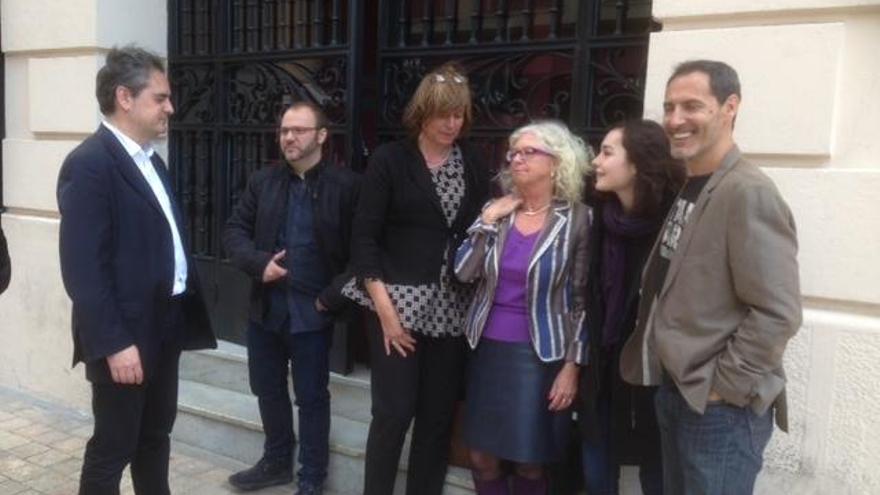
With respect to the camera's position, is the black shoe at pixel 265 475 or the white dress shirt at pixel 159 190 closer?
the white dress shirt at pixel 159 190

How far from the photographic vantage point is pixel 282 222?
366 centimetres

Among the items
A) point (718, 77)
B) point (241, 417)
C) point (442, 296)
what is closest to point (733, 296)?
point (718, 77)

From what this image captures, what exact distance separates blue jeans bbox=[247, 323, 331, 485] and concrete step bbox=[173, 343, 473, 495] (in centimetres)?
17

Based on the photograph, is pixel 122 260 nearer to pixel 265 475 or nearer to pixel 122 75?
pixel 122 75

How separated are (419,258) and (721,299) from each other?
131 centimetres

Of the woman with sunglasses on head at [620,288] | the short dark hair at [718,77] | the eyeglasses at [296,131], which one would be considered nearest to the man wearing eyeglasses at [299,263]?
the eyeglasses at [296,131]

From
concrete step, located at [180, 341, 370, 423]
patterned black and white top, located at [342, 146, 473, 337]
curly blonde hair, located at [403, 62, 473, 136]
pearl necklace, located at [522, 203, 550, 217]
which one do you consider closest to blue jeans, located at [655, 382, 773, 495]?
pearl necklace, located at [522, 203, 550, 217]

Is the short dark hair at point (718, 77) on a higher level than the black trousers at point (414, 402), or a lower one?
higher

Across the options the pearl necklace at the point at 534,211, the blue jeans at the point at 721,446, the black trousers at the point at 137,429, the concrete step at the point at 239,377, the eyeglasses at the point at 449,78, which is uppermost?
the eyeglasses at the point at 449,78

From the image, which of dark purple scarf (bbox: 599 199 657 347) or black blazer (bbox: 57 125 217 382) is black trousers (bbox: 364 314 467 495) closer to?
dark purple scarf (bbox: 599 199 657 347)

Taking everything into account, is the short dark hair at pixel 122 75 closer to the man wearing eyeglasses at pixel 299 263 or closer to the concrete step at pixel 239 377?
the man wearing eyeglasses at pixel 299 263

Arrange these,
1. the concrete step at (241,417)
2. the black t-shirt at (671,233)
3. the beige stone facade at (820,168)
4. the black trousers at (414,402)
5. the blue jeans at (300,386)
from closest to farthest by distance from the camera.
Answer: the black t-shirt at (671,233) → the beige stone facade at (820,168) → the black trousers at (414,402) → the blue jeans at (300,386) → the concrete step at (241,417)

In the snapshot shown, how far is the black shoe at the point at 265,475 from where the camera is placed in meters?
3.91

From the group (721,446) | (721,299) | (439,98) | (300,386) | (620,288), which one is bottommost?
(300,386)
